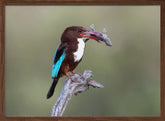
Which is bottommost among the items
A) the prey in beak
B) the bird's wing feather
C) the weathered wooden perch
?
the weathered wooden perch

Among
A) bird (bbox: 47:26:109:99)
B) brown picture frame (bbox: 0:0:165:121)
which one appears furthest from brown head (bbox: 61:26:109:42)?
brown picture frame (bbox: 0:0:165:121)

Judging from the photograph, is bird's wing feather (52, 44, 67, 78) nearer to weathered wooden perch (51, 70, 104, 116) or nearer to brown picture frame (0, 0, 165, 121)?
weathered wooden perch (51, 70, 104, 116)

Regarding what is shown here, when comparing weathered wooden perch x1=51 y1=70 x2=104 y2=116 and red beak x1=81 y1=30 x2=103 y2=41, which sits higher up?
red beak x1=81 y1=30 x2=103 y2=41

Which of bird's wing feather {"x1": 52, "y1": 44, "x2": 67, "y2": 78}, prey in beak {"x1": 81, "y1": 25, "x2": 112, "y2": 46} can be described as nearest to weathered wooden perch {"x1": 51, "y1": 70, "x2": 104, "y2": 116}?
bird's wing feather {"x1": 52, "y1": 44, "x2": 67, "y2": 78}

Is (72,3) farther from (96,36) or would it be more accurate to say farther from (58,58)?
(58,58)

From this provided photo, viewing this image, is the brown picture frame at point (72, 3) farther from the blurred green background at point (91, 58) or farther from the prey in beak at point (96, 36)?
the prey in beak at point (96, 36)
